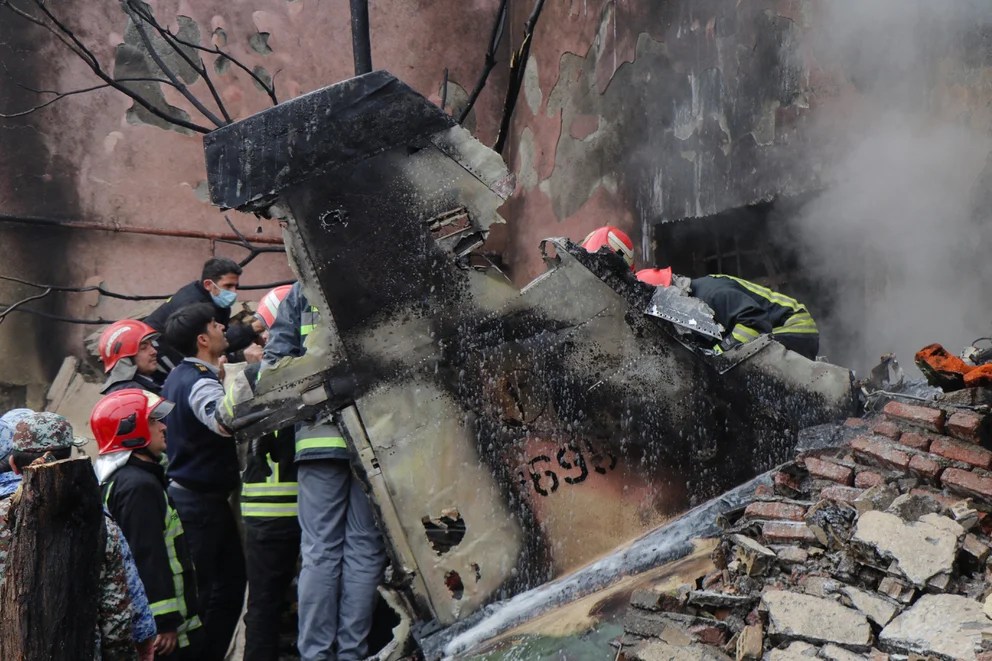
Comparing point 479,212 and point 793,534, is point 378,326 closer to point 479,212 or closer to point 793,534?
point 479,212

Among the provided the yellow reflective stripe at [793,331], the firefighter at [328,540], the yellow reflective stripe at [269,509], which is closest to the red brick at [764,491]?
the yellow reflective stripe at [793,331]

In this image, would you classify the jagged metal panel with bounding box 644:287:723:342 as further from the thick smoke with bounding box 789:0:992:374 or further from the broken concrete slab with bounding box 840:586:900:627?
the thick smoke with bounding box 789:0:992:374

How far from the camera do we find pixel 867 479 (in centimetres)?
324

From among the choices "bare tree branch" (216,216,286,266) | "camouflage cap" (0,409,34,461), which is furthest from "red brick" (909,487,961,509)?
"bare tree branch" (216,216,286,266)

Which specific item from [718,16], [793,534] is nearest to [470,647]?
[793,534]

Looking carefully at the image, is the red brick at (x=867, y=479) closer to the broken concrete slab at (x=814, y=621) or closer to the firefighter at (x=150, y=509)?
the broken concrete slab at (x=814, y=621)

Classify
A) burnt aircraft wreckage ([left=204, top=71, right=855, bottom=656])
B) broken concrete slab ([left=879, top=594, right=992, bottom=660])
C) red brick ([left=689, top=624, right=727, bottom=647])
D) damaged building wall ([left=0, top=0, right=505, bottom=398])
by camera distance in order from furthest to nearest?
damaged building wall ([left=0, top=0, right=505, bottom=398])
burnt aircraft wreckage ([left=204, top=71, right=855, bottom=656])
red brick ([left=689, top=624, right=727, bottom=647])
broken concrete slab ([left=879, top=594, right=992, bottom=660])

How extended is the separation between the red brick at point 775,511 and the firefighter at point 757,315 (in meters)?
1.18

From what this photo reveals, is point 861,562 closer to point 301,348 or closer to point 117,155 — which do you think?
point 301,348

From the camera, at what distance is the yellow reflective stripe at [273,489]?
4090 millimetres

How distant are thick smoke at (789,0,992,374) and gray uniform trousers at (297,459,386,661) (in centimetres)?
337

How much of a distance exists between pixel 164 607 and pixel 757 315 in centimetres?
312

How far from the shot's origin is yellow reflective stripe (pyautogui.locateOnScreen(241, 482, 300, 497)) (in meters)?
4.09

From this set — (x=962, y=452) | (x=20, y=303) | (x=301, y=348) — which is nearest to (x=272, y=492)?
(x=301, y=348)
